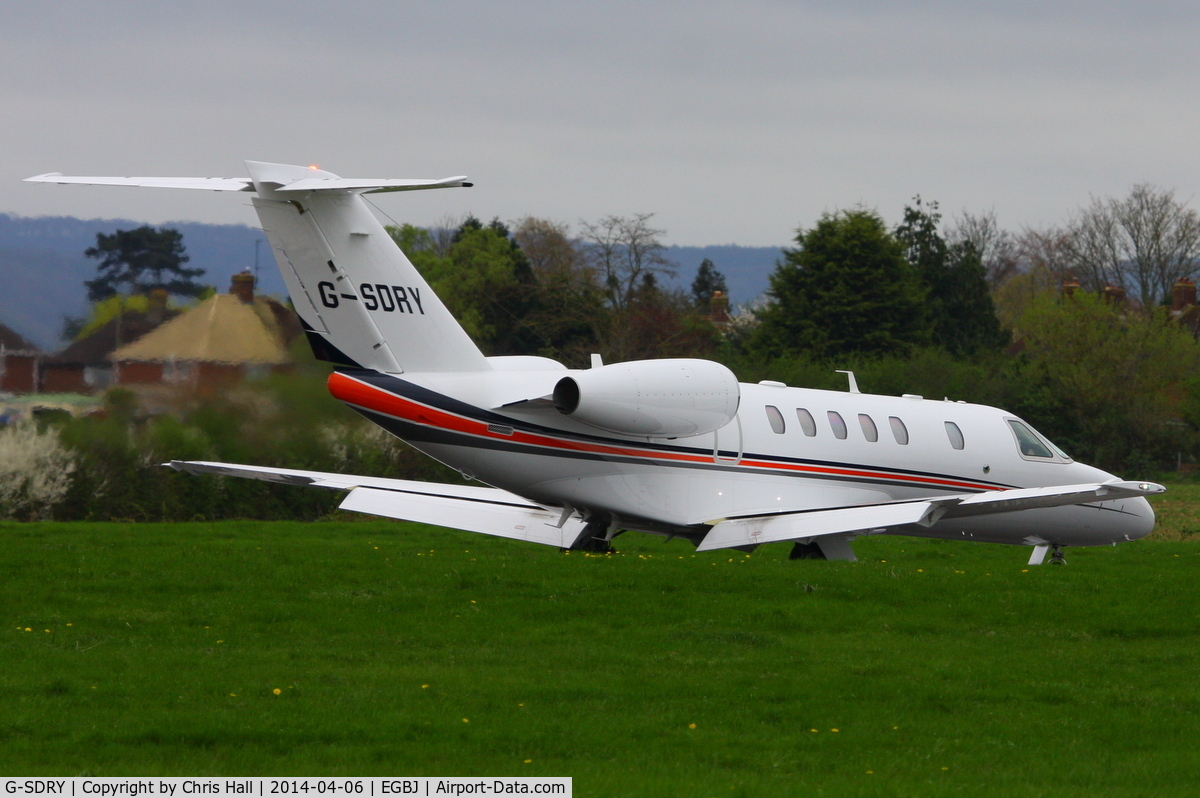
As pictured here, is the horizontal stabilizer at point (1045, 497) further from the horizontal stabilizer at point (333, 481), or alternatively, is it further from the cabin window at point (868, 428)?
the horizontal stabilizer at point (333, 481)

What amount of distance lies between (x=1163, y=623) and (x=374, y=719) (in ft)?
26.6

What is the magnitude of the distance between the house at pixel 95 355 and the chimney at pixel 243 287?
1033 millimetres

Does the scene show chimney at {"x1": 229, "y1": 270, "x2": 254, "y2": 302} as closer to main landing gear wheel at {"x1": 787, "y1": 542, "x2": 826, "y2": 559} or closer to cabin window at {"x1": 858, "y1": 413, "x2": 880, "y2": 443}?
main landing gear wheel at {"x1": 787, "y1": 542, "x2": 826, "y2": 559}

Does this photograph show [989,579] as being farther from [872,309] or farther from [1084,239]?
[1084,239]

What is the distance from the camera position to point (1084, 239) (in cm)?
8912

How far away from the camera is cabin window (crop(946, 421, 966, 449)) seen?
2172 cm

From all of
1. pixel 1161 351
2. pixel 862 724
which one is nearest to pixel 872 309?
pixel 1161 351

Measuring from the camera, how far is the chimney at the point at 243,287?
75.3 ft

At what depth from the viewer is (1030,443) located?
74.0 feet

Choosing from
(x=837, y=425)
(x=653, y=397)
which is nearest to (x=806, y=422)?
(x=837, y=425)

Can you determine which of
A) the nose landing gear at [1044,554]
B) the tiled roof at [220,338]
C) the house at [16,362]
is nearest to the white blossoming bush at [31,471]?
the house at [16,362]

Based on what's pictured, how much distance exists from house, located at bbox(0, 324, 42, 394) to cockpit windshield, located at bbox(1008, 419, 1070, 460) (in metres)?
15.9

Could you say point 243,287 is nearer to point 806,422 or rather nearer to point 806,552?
point 806,422

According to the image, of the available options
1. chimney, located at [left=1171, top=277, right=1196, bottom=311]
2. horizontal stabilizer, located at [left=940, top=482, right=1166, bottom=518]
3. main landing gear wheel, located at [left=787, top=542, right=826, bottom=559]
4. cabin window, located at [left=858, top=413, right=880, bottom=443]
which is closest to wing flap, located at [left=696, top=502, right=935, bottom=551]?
horizontal stabilizer, located at [left=940, top=482, right=1166, bottom=518]
